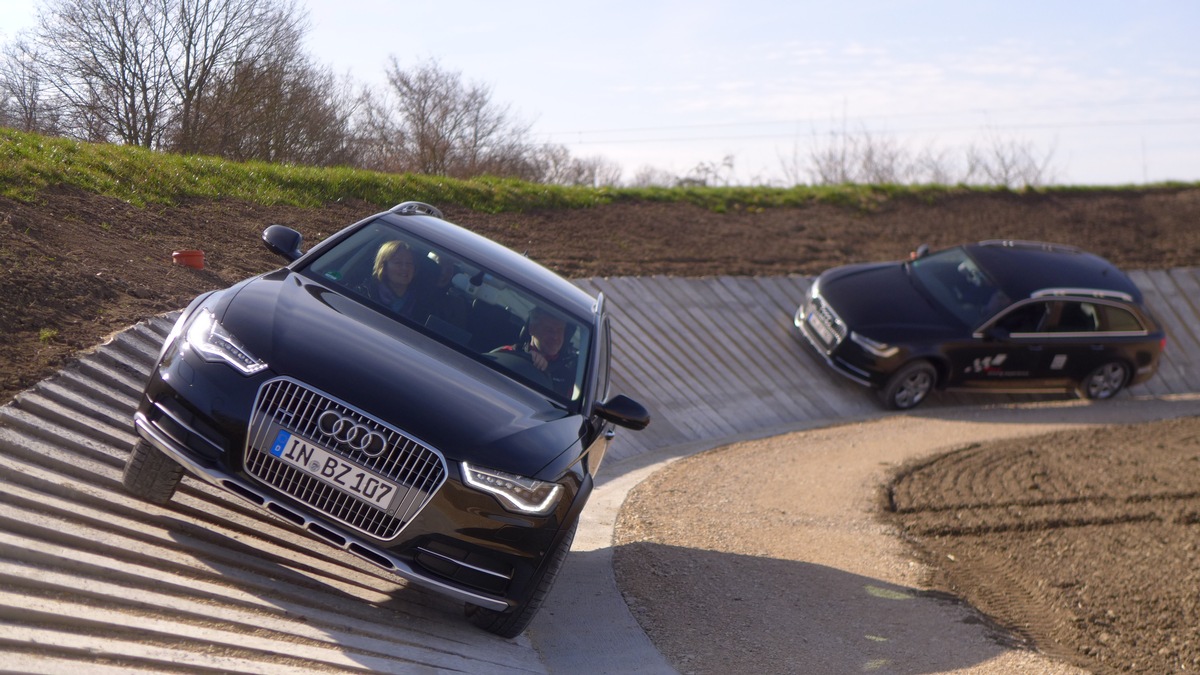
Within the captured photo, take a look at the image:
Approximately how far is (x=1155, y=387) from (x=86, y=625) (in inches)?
708

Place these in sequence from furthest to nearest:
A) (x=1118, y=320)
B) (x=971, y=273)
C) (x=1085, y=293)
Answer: (x=1118, y=320) → (x=971, y=273) → (x=1085, y=293)

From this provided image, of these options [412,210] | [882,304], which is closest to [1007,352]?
[882,304]

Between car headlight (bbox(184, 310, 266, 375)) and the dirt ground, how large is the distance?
1.41 m

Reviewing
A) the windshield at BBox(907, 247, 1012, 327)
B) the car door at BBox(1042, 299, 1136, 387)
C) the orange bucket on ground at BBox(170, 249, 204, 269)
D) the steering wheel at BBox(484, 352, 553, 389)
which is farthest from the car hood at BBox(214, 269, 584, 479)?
the car door at BBox(1042, 299, 1136, 387)

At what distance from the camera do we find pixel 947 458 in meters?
12.3

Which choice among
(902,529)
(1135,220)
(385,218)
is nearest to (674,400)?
(902,529)

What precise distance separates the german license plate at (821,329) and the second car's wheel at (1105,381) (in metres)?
4.04

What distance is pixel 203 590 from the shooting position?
5191 millimetres

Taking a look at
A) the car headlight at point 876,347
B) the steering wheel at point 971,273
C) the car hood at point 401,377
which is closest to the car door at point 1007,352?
the steering wheel at point 971,273

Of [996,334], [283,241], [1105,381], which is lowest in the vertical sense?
[1105,381]

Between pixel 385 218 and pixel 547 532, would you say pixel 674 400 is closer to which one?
pixel 385 218

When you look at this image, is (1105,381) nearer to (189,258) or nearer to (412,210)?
(412,210)

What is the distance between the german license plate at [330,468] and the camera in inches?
208

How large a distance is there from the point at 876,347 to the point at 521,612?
10.2 m
